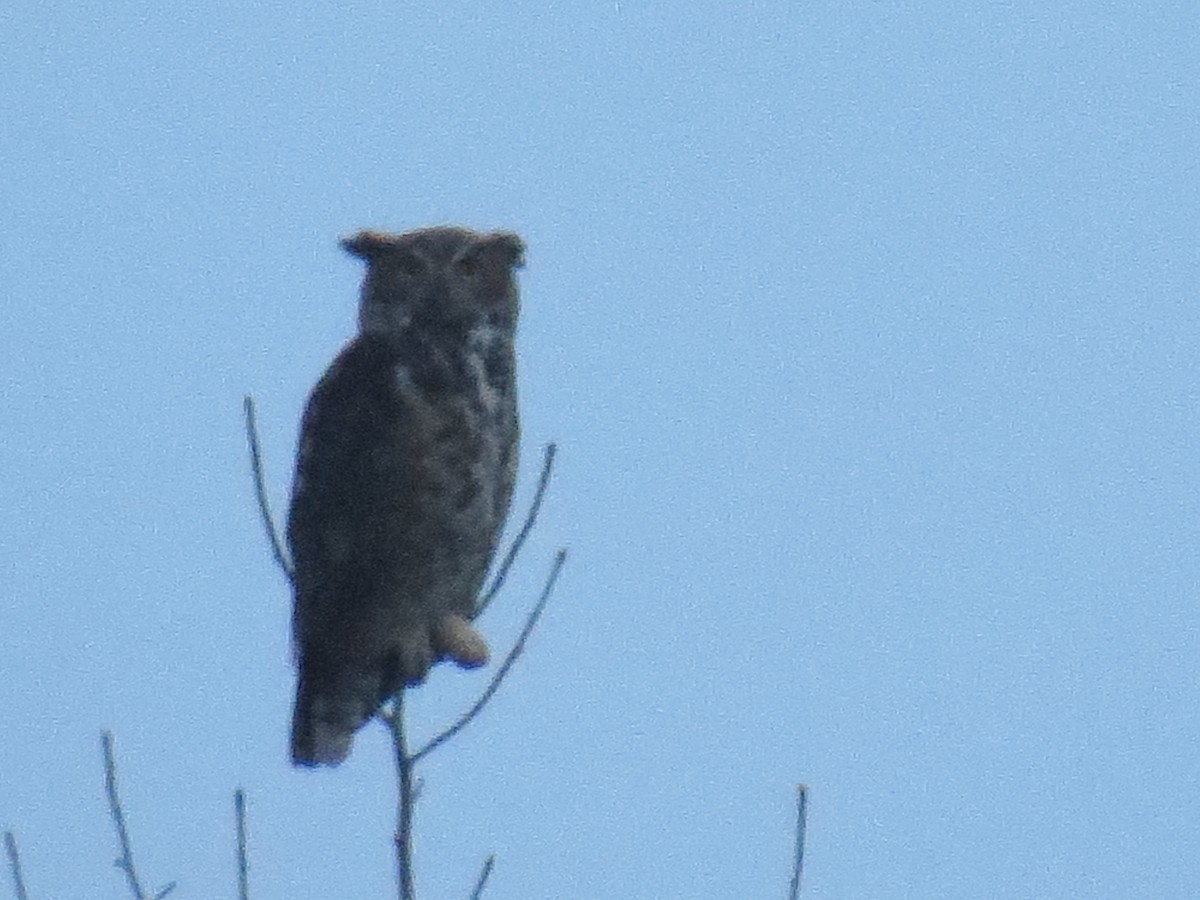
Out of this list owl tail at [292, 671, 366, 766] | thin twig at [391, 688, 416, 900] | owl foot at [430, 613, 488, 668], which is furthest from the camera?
owl foot at [430, 613, 488, 668]

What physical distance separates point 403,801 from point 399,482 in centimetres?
109

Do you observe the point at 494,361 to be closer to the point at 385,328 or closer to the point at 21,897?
the point at 385,328

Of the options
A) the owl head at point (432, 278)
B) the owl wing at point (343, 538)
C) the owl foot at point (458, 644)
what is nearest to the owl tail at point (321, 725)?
the owl wing at point (343, 538)

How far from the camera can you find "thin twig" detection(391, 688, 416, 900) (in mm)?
3668

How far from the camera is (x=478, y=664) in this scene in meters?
4.85

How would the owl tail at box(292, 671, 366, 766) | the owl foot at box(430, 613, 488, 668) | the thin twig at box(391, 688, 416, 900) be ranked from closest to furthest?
the thin twig at box(391, 688, 416, 900), the owl tail at box(292, 671, 366, 766), the owl foot at box(430, 613, 488, 668)

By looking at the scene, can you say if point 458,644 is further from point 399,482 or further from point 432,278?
point 432,278

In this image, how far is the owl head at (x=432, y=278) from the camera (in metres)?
4.88

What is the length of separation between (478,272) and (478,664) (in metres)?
0.81

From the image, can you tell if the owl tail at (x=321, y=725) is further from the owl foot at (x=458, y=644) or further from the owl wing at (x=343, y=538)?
the owl foot at (x=458, y=644)

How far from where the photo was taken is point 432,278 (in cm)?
489

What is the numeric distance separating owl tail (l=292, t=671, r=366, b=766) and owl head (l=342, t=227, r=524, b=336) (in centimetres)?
74

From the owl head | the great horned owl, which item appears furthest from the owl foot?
the owl head

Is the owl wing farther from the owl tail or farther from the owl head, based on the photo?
the owl head
